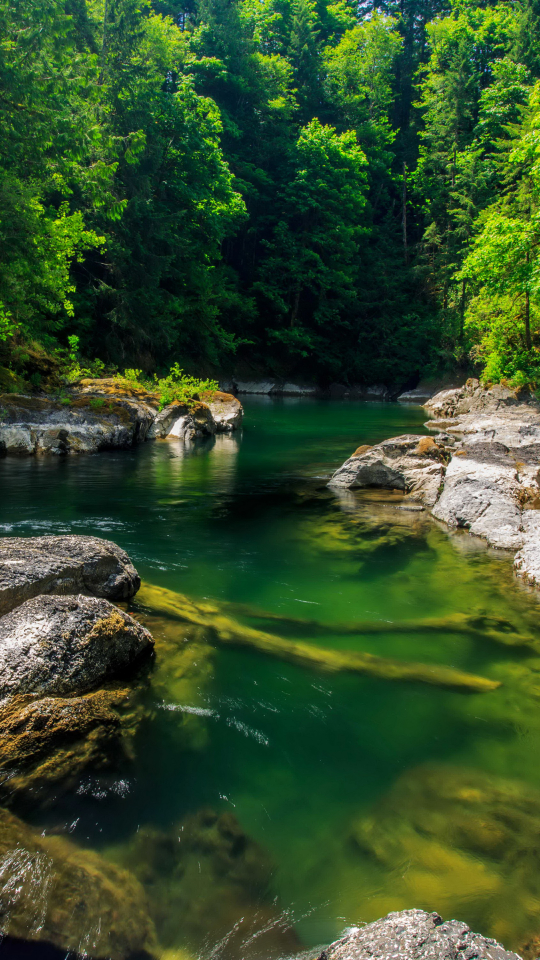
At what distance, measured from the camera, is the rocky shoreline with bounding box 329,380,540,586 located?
7.47 metres

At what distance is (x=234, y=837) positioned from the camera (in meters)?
2.74

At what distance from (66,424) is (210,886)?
42.2ft

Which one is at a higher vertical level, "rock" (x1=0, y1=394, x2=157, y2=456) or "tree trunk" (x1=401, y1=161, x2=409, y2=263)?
"tree trunk" (x1=401, y1=161, x2=409, y2=263)

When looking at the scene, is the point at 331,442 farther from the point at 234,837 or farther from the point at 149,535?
the point at 234,837

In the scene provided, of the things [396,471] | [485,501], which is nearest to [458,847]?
[485,501]

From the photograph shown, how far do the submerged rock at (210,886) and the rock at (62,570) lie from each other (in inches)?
81.7

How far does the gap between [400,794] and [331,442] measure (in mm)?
14902

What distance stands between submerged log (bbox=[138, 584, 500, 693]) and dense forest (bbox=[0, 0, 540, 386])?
10203 millimetres

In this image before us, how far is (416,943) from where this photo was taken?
6.12 ft

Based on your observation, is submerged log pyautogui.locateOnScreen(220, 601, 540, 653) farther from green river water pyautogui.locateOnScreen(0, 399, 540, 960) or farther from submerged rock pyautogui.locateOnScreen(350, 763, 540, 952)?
submerged rock pyautogui.locateOnScreen(350, 763, 540, 952)

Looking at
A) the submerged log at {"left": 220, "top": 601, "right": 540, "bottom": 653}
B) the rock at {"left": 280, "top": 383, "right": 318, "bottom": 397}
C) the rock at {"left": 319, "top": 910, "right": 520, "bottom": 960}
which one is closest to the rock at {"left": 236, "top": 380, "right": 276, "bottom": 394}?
the rock at {"left": 280, "top": 383, "right": 318, "bottom": 397}

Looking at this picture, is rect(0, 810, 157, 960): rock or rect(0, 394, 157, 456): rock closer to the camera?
rect(0, 810, 157, 960): rock

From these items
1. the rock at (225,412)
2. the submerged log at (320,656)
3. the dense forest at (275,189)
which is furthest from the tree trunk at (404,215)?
the submerged log at (320,656)

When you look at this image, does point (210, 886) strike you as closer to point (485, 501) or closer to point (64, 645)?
point (64, 645)
